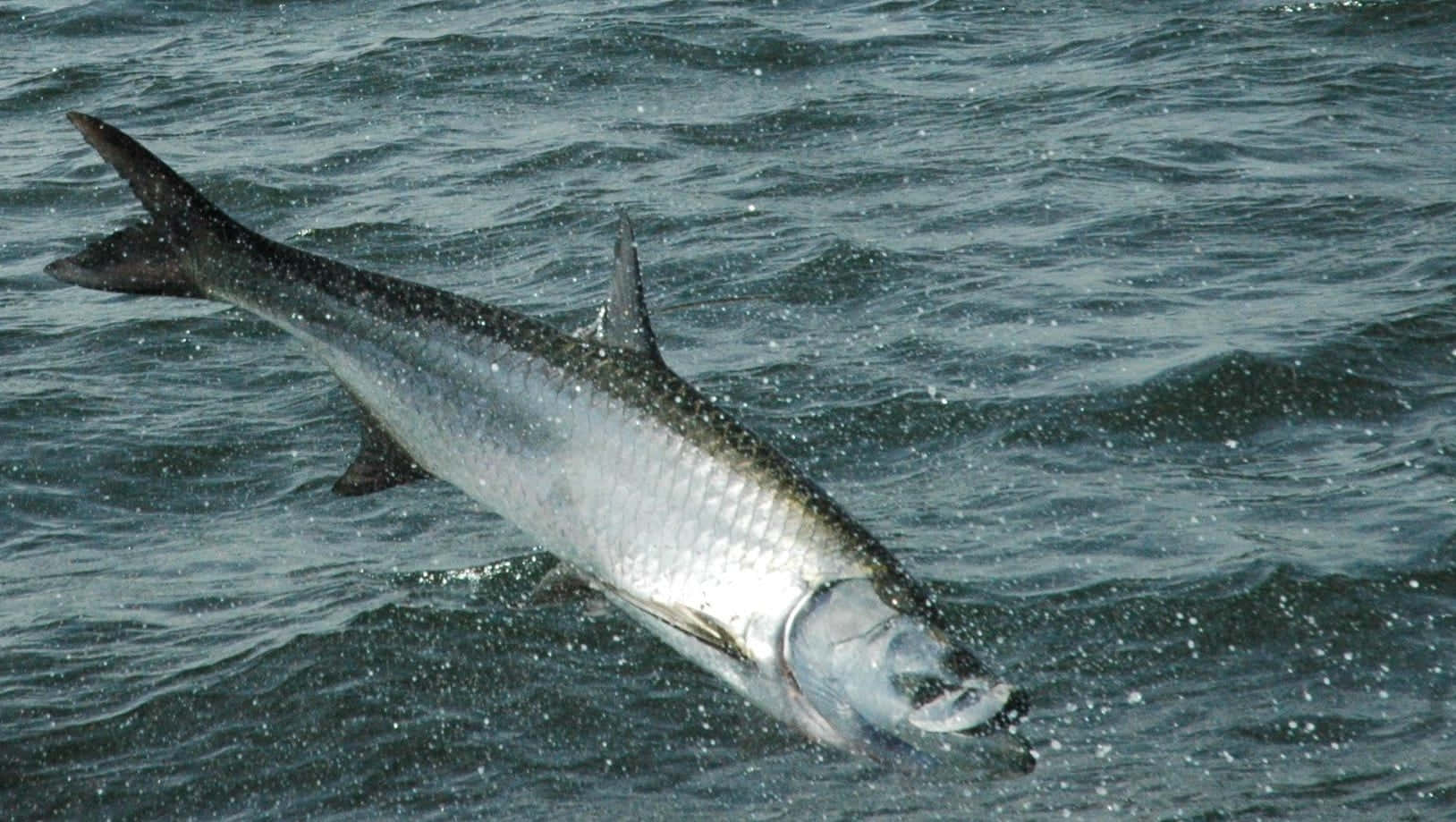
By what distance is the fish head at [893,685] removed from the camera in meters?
4.18

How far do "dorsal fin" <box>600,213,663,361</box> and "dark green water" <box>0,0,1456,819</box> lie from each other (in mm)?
982

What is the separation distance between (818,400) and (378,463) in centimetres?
420

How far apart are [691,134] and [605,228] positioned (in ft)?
6.29

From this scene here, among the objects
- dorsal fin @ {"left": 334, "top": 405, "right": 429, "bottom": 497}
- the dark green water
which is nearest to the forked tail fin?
dorsal fin @ {"left": 334, "top": 405, "right": 429, "bottom": 497}

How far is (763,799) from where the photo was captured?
5781 millimetres

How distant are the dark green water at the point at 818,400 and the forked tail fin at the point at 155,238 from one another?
1406mm

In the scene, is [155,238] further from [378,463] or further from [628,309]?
[628,309]

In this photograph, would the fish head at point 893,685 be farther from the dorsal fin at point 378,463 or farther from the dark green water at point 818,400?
the dark green water at point 818,400

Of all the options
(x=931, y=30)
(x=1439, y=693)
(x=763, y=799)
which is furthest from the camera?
(x=931, y=30)

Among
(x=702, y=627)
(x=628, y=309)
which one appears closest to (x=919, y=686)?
(x=702, y=627)

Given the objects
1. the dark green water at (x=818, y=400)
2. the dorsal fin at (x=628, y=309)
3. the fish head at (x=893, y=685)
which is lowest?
the dark green water at (x=818, y=400)

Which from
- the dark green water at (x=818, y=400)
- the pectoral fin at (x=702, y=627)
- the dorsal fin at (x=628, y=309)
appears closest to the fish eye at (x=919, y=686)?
the pectoral fin at (x=702, y=627)

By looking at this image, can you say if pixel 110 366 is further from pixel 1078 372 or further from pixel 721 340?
pixel 1078 372

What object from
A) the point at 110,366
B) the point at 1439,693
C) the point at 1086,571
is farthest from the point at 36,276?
the point at 1439,693
